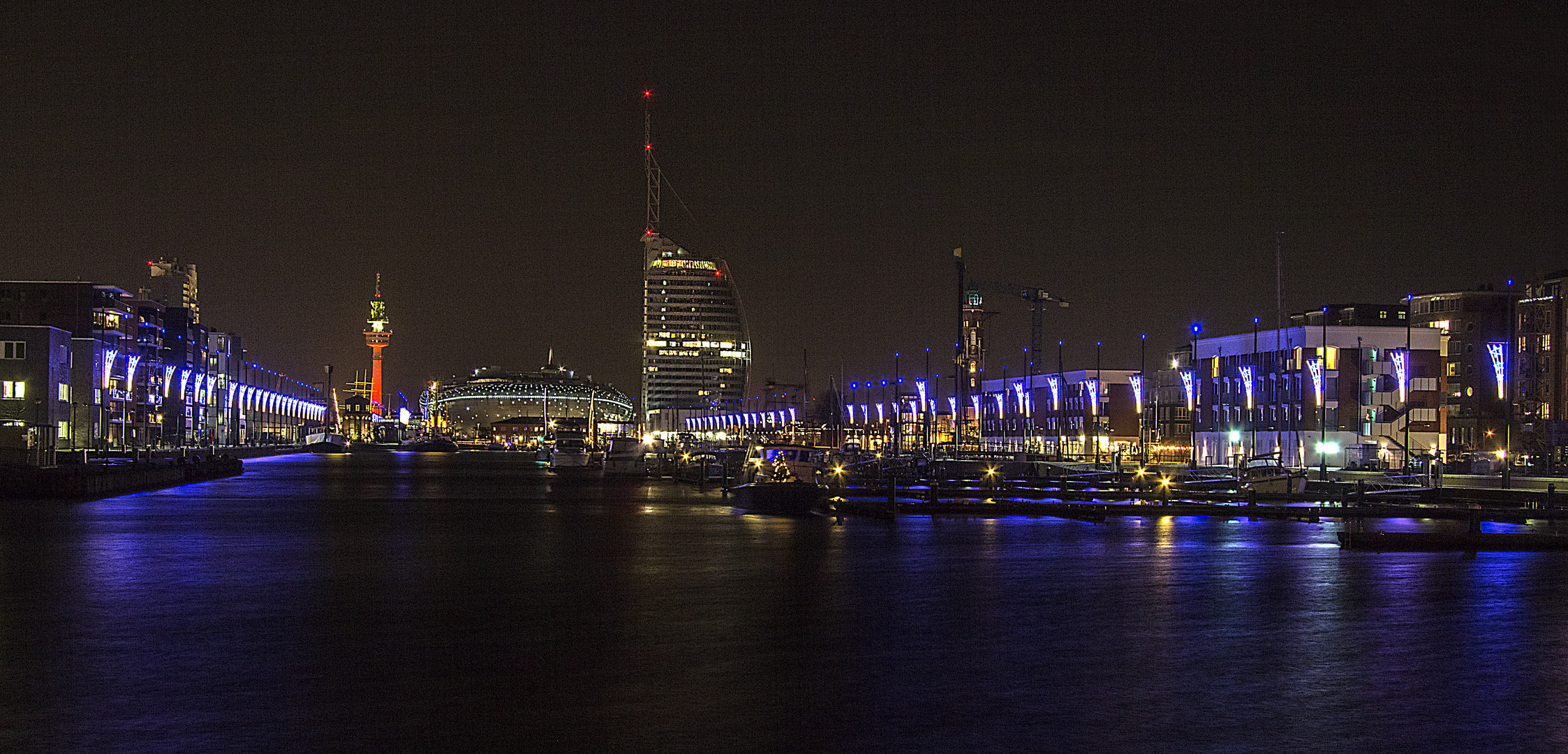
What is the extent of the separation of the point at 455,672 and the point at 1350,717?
29.0 ft

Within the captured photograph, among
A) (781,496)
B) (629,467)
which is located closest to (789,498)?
(781,496)

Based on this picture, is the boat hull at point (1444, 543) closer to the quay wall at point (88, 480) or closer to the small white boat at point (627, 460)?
the quay wall at point (88, 480)

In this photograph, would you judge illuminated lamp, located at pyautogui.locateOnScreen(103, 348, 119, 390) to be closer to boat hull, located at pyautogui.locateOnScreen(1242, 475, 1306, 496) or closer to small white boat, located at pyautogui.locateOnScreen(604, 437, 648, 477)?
small white boat, located at pyautogui.locateOnScreen(604, 437, 648, 477)

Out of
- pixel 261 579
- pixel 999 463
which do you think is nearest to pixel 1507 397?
pixel 999 463

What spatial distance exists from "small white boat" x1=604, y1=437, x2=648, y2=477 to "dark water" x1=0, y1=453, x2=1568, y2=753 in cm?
7494

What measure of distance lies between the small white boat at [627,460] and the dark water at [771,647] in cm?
7494

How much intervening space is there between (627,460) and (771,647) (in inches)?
3728

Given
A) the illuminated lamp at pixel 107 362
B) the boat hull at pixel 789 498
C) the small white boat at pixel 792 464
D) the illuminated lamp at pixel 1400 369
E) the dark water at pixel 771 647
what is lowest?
the dark water at pixel 771 647

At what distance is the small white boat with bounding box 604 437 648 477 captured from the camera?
11006 centimetres

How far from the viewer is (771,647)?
677 inches

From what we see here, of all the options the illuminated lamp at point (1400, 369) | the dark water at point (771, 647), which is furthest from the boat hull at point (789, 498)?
the illuminated lamp at point (1400, 369)

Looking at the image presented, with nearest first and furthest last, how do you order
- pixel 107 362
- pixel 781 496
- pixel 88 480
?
pixel 781 496
pixel 88 480
pixel 107 362

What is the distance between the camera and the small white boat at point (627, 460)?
110062mm

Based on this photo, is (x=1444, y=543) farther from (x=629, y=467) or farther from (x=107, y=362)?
(x=107, y=362)
